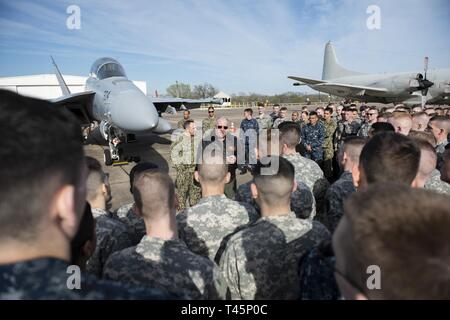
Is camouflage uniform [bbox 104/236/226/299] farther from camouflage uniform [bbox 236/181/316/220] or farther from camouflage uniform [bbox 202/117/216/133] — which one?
camouflage uniform [bbox 202/117/216/133]

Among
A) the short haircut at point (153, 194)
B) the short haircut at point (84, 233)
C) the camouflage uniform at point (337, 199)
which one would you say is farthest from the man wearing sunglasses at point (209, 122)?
the short haircut at point (84, 233)

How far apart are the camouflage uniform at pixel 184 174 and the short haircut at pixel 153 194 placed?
2917 mm

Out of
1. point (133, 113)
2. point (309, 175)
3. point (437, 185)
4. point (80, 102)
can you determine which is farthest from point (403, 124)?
point (80, 102)

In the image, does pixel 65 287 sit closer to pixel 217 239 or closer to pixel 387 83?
pixel 217 239

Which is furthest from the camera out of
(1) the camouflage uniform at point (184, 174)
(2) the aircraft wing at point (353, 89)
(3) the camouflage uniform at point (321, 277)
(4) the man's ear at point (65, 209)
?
(2) the aircraft wing at point (353, 89)

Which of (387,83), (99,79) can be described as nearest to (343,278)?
(99,79)

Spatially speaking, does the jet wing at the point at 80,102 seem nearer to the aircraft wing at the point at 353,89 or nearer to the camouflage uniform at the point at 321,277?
the camouflage uniform at the point at 321,277

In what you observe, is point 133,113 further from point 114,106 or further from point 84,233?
point 84,233

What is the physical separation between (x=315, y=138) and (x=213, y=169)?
14.2 ft

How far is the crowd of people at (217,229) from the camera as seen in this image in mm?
788

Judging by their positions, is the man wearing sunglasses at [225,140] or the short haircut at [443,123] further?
the man wearing sunglasses at [225,140]

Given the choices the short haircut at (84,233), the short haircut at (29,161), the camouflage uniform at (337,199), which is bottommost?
the camouflage uniform at (337,199)

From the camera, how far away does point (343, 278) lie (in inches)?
36.1
